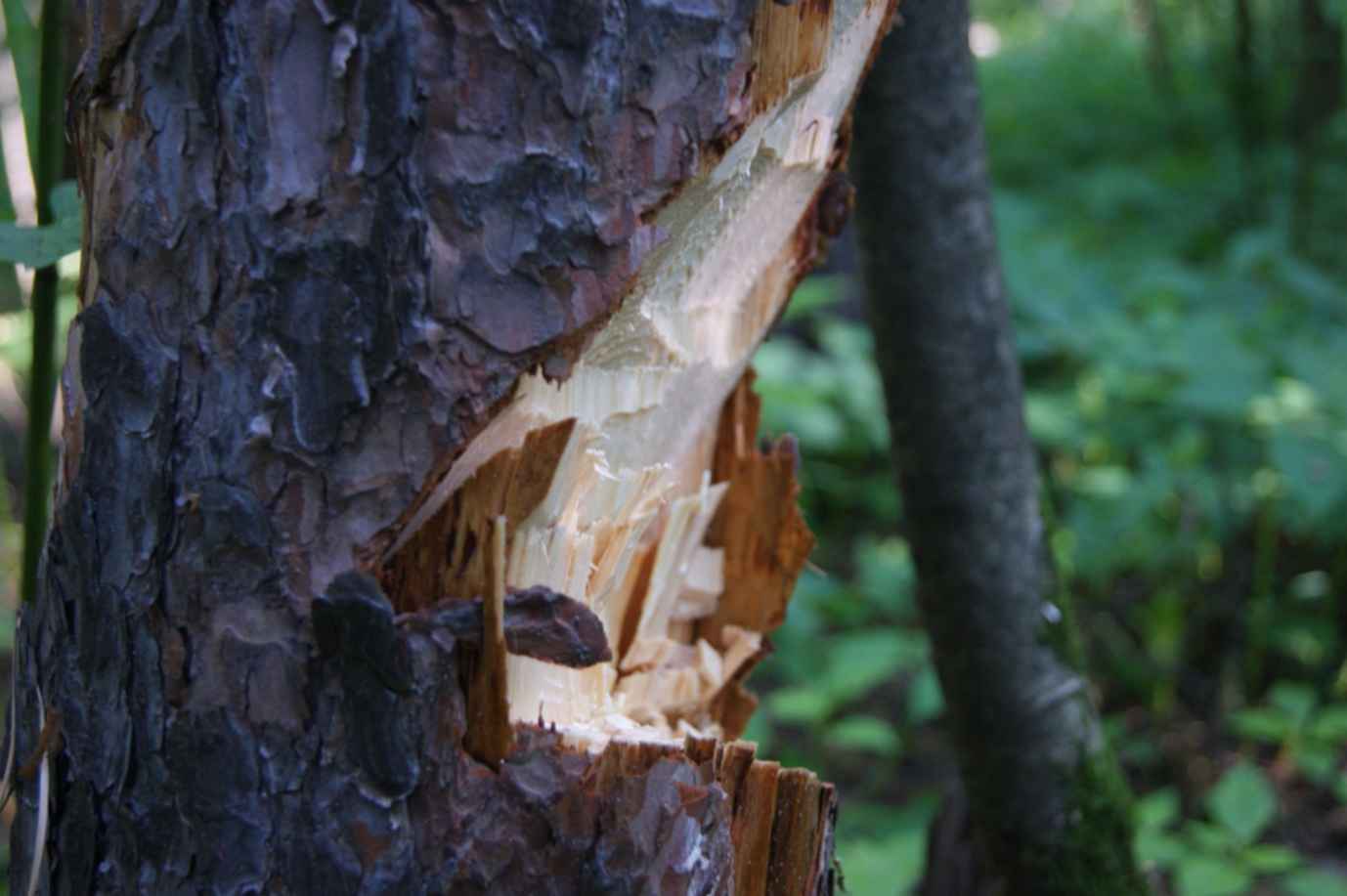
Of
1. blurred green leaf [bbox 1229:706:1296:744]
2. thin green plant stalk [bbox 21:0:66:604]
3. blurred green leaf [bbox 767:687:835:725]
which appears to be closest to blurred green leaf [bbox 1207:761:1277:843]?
blurred green leaf [bbox 1229:706:1296:744]

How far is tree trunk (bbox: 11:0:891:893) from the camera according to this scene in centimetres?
61

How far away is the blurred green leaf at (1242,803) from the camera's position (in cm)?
196

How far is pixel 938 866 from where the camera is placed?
160 centimetres

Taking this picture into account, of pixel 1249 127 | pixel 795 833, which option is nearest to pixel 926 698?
pixel 795 833

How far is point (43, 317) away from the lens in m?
0.99

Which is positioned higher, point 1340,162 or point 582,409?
point 1340,162

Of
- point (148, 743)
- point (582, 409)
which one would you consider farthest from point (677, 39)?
point (148, 743)

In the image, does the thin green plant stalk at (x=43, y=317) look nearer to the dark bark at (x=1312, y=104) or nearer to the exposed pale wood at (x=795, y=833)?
the exposed pale wood at (x=795, y=833)

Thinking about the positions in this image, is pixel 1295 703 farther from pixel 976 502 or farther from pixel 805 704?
pixel 976 502

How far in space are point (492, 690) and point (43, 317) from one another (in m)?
0.60

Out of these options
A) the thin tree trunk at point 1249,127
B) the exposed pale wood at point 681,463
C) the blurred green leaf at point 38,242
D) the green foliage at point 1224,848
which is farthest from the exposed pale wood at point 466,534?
the thin tree trunk at point 1249,127

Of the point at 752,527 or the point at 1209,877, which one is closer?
the point at 752,527

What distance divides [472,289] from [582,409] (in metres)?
0.17

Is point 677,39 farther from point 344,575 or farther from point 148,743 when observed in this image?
point 148,743
